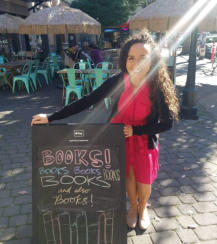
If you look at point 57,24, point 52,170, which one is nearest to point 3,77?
point 57,24

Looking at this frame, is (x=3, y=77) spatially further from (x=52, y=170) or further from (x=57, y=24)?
(x=52, y=170)

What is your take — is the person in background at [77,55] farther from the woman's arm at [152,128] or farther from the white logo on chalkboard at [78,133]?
the white logo on chalkboard at [78,133]

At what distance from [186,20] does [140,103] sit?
4.96 m

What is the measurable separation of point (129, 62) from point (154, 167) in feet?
3.28

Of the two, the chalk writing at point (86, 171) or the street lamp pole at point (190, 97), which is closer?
the chalk writing at point (86, 171)

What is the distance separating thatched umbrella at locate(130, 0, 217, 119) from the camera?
5535 mm

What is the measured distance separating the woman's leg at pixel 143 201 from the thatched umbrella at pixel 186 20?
3.72 meters

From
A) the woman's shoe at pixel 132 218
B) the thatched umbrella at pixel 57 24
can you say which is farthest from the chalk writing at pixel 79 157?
the thatched umbrella at pixel 57 24

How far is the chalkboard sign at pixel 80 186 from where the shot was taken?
1.87 metres

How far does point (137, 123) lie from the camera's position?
212 centimetres

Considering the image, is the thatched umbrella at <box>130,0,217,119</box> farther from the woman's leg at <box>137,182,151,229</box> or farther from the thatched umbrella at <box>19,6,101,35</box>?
the woman's leg at <box>137,182,151,229</box>

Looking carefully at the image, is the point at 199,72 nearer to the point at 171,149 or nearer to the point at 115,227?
the point at 171,149

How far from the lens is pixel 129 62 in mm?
1956

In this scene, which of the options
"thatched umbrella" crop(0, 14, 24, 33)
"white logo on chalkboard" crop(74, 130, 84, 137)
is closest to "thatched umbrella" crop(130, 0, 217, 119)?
"white logo on chalkboard" crop(74, 130, 84, 137)
